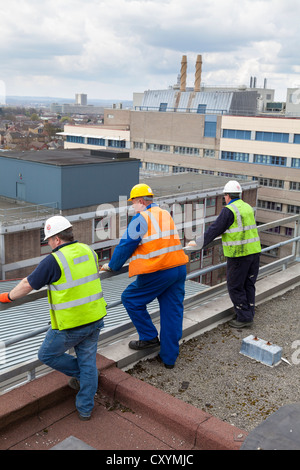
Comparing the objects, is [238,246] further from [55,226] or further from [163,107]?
[163,107]

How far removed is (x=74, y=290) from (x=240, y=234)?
244 centimetres

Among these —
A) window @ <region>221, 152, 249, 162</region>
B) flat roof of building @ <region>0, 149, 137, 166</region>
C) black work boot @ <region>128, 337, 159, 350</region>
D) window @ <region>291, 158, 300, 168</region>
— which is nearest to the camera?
black work boot @ <region>128, 337, 159, 350</region>

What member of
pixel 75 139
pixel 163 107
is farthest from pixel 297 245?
pixel 75 139

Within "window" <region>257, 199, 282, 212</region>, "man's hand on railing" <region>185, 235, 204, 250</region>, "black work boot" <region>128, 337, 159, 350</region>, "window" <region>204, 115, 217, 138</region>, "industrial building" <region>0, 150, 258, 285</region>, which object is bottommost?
"window" <region>257, 199, 282, 212</region>

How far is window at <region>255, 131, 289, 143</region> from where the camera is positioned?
166 ft

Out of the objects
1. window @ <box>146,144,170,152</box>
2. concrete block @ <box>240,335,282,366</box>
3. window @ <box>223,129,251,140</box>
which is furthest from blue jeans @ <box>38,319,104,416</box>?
window @ <box>146,144,170,152</box>

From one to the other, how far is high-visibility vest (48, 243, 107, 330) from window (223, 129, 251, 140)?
53274 millimetres

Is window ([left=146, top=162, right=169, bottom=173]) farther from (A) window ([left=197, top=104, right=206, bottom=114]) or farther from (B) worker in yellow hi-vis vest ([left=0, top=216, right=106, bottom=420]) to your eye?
(B) worker in yellow hi-vis vest ([left=0, top=216, right=106, bottom=420])

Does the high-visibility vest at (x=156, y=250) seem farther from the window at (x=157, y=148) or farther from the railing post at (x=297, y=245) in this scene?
the window at (x=157, y=148)

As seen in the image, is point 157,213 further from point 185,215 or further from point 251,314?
point 185,215

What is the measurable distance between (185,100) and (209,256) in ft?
101

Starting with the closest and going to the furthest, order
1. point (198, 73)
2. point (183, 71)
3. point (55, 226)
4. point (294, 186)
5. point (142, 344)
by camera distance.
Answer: point (55, 226) → point (142, 344) → point (294, 186) → point (198, 73) → point (183, 71)

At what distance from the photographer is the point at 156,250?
13.4 feet
